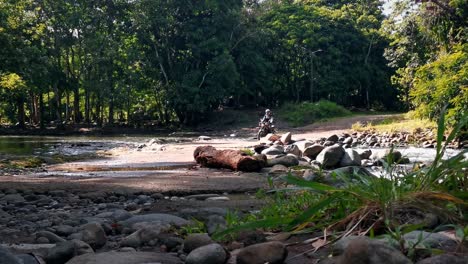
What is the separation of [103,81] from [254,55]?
12310 millimetres

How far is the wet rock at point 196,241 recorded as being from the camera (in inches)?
122

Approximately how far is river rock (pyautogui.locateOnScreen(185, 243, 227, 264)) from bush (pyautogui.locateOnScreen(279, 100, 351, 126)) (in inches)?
1239

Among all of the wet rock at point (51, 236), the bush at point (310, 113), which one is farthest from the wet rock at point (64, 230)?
the bush at point (310, 113)

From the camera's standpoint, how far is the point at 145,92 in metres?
39.3

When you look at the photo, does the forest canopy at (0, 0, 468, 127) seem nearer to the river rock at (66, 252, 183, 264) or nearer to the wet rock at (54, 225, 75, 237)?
the wet rock at (54, 225, 75, 237)

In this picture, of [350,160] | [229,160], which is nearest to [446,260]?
[229,160]

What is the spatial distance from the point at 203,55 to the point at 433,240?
1407 inches

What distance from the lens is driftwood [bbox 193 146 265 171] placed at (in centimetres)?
977

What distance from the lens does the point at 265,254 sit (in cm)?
249

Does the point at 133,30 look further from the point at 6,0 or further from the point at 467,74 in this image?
the point at 467,74

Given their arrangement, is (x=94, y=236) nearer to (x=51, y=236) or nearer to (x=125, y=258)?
(x=51, y=236)

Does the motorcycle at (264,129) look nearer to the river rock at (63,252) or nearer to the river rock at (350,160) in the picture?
the river rock at (350,160)

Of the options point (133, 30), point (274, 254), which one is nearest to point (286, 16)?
point (133, 30)

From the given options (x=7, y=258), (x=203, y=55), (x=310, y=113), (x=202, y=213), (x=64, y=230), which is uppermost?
(x=203, y=55)
